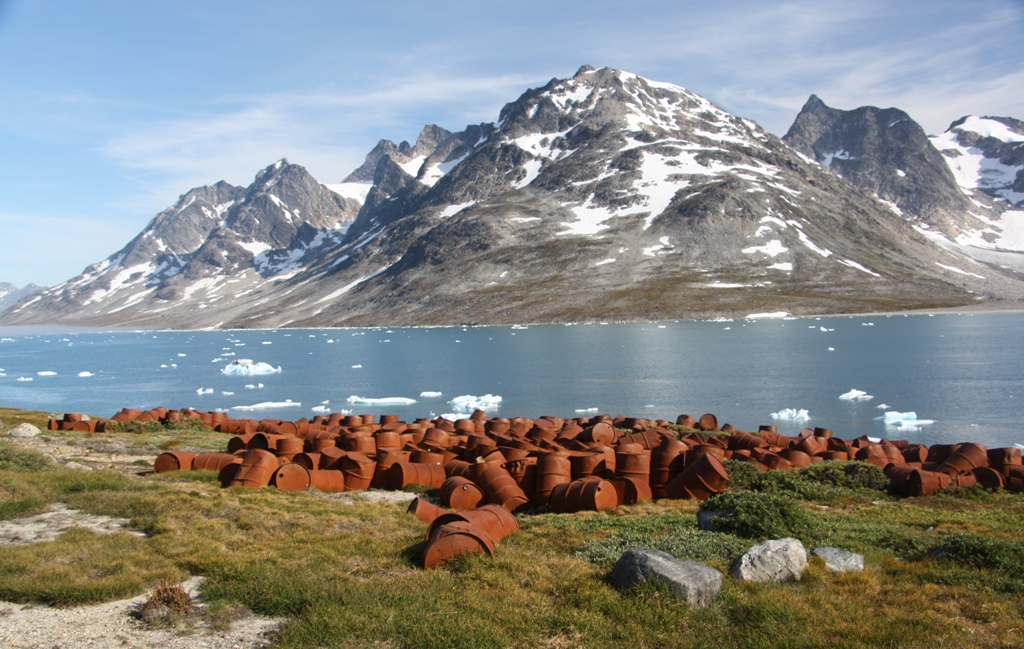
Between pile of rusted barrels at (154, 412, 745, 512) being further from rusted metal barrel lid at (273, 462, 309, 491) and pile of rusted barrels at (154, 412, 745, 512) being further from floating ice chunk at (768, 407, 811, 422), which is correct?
floating ice chunk at (768, 407, 811, 422)

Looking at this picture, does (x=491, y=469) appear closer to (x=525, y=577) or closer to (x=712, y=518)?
(x=712, y=518)

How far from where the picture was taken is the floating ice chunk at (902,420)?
4341cm

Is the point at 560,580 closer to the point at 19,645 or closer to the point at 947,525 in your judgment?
the point at 19,645

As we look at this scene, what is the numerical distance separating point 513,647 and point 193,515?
29.7ft

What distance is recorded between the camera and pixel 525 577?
10680 millimetres

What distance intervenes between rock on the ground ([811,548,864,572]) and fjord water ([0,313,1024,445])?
32.8 metres

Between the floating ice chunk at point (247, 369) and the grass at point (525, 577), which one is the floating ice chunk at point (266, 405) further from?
the grass at point (525, 577)

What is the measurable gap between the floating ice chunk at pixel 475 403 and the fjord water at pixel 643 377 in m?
0.88

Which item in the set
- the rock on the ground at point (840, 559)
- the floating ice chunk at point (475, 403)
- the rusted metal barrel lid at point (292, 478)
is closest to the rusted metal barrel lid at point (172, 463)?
the rusted metal barrel lid at point (292, 478)

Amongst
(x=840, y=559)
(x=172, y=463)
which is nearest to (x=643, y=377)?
(x=172, y=463)

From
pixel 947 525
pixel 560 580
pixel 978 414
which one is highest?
pixel 560 580

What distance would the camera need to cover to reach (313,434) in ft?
98.7

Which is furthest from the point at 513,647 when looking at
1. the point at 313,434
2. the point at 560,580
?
the point at 313,434

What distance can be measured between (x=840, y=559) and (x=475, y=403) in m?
47.0
